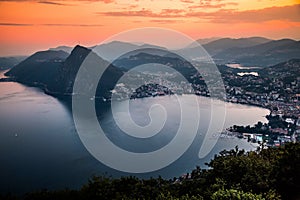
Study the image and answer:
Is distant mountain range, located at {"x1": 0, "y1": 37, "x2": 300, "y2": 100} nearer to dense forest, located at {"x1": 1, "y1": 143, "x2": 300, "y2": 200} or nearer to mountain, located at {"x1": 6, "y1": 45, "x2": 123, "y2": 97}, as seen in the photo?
mountain, located at {"x1": 6, "y1": 45, "x2": 123, "y2": 97}

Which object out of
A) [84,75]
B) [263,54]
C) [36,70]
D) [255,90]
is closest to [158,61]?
Result: [84,75]

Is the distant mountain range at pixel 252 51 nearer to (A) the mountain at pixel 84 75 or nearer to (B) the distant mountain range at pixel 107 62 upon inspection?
(B) the distant mountain range at pixel 107 62

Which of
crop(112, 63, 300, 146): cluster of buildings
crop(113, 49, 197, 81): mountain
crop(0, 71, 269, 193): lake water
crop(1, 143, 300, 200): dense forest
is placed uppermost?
crop(1, 143, 300, 200): dense forest

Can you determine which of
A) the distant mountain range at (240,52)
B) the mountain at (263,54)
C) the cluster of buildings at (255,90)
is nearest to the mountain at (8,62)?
the distant mountain range at (240,52)

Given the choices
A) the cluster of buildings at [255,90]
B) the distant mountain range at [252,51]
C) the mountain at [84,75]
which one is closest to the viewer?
the cluster of buildings at [255,90]

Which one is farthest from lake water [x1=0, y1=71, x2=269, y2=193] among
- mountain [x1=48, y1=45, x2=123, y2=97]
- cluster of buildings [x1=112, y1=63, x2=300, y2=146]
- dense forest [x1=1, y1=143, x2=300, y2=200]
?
dense forest [x1=1, y1=143, x2=300, y2=200]

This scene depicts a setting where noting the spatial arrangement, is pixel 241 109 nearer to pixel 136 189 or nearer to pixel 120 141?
pixel 120 141

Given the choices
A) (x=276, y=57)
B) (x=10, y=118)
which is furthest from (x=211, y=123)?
(x=276, y=57)
